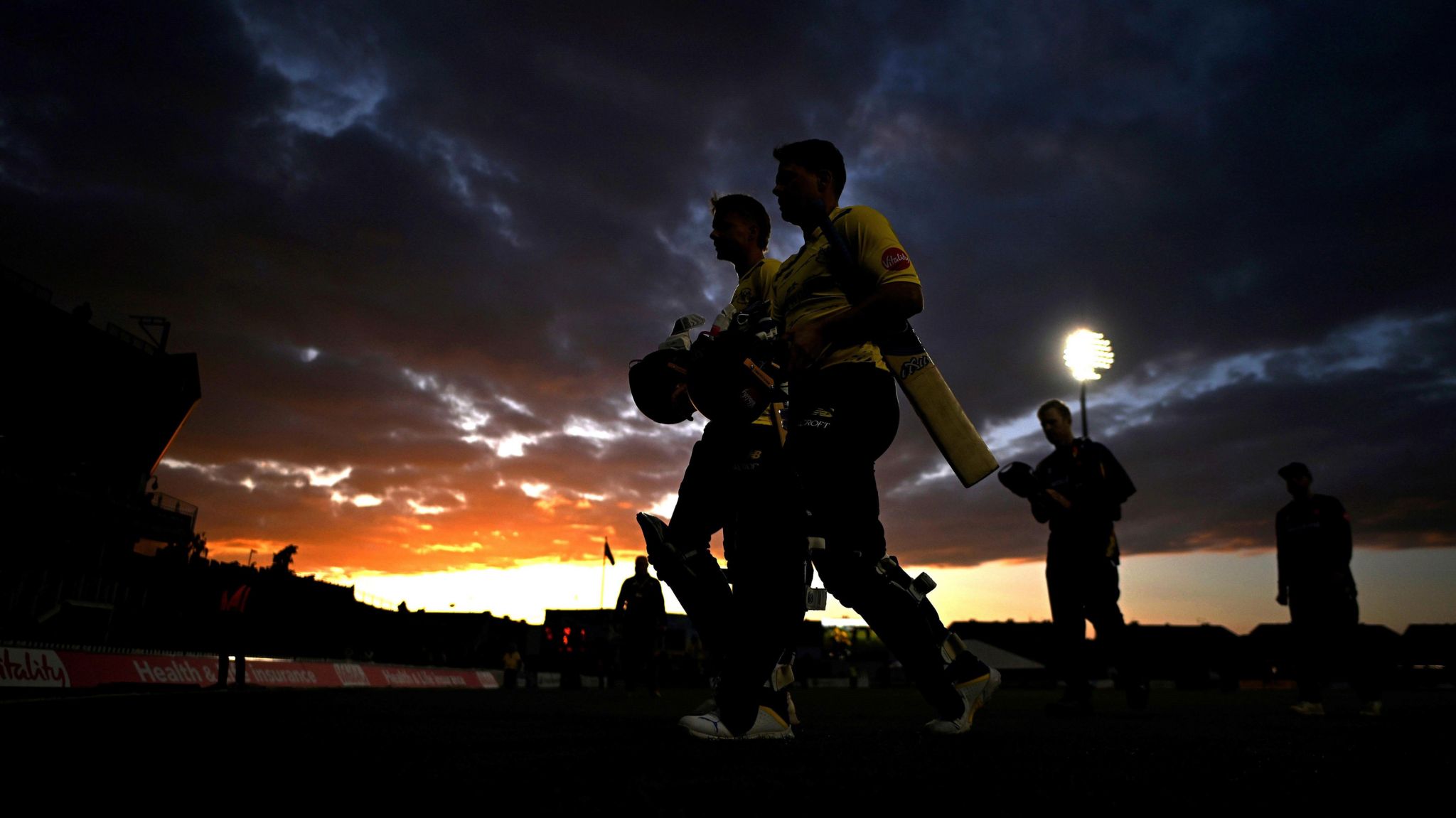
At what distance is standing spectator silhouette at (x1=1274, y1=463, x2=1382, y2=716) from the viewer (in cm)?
662

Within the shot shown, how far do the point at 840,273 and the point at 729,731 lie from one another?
176 centimetres

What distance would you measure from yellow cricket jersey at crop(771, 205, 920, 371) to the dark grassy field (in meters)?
1.47

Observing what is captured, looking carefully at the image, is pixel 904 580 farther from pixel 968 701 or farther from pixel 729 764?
pixel 729 764

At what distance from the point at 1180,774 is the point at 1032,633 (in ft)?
196

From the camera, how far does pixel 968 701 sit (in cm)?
330

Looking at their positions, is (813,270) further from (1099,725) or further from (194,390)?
(194,390)

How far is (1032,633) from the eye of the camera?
5647 cm

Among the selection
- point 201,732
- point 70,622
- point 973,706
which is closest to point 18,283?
point 70,622

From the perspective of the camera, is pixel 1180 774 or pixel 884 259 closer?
pixel 1180 774

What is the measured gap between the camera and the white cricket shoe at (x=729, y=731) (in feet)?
9.54

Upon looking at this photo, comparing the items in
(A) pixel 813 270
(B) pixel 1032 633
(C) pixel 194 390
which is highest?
(C) pixel 194 390

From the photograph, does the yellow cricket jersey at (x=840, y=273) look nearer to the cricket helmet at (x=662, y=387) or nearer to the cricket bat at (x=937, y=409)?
the cricket bat at (x=937, y=409)

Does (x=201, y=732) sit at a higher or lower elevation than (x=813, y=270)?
lower

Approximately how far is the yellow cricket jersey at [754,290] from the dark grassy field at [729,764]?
170 cm
